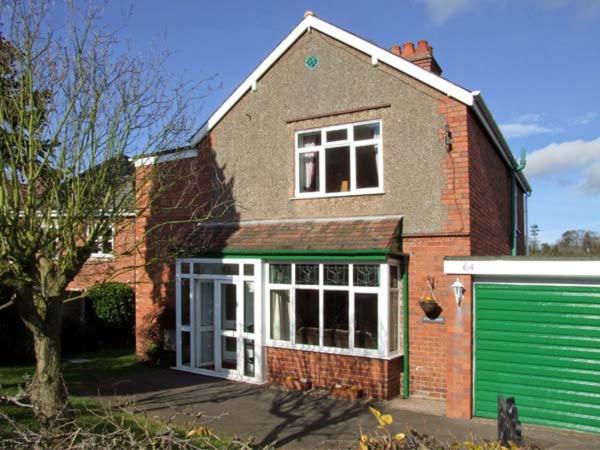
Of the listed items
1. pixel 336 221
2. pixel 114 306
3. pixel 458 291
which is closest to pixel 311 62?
pixel 336 221

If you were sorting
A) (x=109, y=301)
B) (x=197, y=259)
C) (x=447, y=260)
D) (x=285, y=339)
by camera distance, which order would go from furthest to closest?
(x=109, y=301) → (x=197, y=259) → (x=285, y=339) → (x=447, y=260)

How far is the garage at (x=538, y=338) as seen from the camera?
7719 millimetres

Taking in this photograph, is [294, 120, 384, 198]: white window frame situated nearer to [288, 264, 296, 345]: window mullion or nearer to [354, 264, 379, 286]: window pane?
[354, 264, 379, 286]: window pane

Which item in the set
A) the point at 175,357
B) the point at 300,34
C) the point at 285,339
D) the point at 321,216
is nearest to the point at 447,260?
the point at 321,216

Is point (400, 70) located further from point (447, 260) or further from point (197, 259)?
point (197, 259)

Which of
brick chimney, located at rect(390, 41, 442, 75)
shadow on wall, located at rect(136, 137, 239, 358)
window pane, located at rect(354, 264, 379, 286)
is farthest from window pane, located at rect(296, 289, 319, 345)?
brick chimney, located at rect(390, 41, 442, 75)

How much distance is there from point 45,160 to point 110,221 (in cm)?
107

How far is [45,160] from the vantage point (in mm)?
6438

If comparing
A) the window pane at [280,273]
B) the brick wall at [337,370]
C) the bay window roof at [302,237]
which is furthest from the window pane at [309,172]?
the brick wall at [337,370]

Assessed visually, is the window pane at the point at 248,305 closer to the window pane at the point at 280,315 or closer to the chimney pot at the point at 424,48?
the window pane at the point at 280,315

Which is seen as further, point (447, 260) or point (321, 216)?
point (321, 216)

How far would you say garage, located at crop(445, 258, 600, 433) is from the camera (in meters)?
7.72

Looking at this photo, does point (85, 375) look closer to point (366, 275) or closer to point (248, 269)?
point (248, 269)

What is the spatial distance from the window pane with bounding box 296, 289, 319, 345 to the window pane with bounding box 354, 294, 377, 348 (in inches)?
34.2
